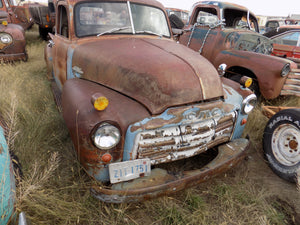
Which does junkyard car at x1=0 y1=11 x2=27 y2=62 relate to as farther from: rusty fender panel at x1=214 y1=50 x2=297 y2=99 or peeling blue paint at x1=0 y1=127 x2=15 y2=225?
rusty fender panel at x1=214 y1=50 x2=297 y2=99

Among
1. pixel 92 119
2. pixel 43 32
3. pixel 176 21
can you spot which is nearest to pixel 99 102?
pixel 92 119

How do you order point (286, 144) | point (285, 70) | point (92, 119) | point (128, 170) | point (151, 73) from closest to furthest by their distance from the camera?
point (92, 119)
point (128, 170)
point (151, 73)
point (286, 144)
point (285, 70)

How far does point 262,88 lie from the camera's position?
3834mm

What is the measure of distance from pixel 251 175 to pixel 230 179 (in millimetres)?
308

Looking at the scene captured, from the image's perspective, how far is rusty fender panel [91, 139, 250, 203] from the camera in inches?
63.6

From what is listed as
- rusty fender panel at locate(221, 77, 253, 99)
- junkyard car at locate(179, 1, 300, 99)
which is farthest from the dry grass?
junkyard car at locate(179, 1, 300, 99)

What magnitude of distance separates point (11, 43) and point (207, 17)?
16.5 feet

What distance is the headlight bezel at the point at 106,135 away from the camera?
5.15 ft

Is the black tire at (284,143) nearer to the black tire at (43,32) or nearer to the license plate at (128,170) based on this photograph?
the license plate at (128,170)

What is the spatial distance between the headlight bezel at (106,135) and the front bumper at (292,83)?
11.5 ft

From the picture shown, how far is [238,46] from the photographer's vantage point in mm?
4488

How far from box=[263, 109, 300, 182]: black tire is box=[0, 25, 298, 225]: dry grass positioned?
1.05ft

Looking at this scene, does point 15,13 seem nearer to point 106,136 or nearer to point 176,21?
point 176,21

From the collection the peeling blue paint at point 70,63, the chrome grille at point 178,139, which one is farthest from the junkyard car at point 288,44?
the peeling blue paint at point 70,63
